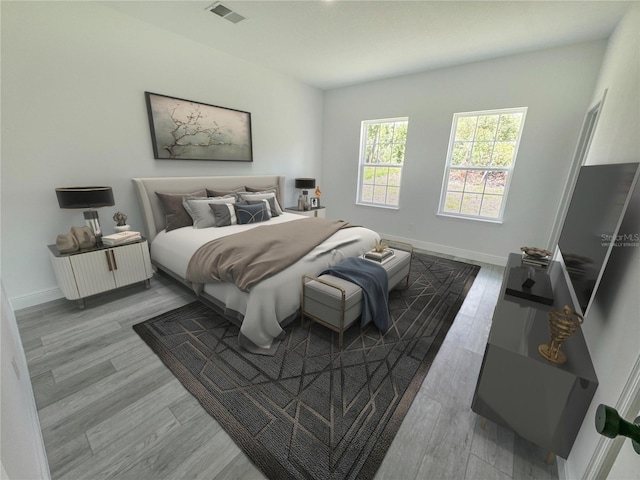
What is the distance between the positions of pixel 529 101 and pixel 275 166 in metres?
3.66

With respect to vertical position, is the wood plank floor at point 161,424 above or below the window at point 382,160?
below

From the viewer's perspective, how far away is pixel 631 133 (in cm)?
154

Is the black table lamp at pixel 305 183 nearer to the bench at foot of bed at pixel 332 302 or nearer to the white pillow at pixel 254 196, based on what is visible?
the white pillow at pixel 254 196

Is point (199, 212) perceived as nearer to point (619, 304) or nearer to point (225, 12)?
point (225, 12)

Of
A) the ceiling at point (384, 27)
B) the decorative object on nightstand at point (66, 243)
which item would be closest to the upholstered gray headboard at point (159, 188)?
the decorative object on nightstand at point (66, 243)

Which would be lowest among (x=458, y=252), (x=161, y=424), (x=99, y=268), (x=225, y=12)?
(x=161, y=424)

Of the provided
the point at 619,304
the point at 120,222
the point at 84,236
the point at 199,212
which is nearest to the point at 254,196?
the point at 199,212

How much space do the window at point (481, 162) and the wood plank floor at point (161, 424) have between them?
240cm

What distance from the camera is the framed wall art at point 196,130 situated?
3076 mm

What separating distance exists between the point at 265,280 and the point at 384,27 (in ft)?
9.25

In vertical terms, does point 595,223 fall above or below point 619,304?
above

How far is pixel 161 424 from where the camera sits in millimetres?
1449

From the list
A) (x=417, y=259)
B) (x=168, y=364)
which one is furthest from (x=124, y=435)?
(x=417, y=259)

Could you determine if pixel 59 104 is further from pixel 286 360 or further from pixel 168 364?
pixel 286 360
